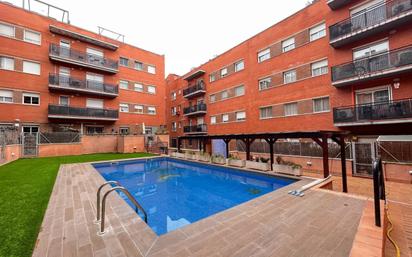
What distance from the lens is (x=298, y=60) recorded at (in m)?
16.1

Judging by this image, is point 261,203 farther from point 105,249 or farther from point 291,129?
point 291,129

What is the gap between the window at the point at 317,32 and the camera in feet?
47.8

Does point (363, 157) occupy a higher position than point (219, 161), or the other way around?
point (363, 157)

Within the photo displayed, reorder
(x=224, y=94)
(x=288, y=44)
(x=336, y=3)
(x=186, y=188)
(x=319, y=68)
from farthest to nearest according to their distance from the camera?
(x=224, y=94) → (x=288, y=44) → (x=319, y=68) → (x=336, y=3) → (x=186, y=188)

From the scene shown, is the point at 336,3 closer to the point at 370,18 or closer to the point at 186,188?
the point at 370,18

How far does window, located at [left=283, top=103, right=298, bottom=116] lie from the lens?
640 inches

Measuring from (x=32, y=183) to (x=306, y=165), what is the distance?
15.9m

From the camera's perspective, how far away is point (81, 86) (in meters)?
21.0

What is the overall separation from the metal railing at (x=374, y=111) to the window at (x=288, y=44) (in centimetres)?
740

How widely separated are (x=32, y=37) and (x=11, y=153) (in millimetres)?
12832

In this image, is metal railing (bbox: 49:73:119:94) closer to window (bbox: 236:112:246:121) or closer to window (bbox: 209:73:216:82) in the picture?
window (bbox: 209:73:216:82)

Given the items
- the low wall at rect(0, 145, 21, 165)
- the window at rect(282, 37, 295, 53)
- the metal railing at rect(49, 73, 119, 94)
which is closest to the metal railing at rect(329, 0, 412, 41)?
the window at rect(282, 37, 295, 53)

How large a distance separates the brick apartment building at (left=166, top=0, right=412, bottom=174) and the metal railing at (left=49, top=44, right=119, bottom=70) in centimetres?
1435

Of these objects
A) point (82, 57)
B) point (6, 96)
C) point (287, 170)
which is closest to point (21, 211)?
point (287, 170)
